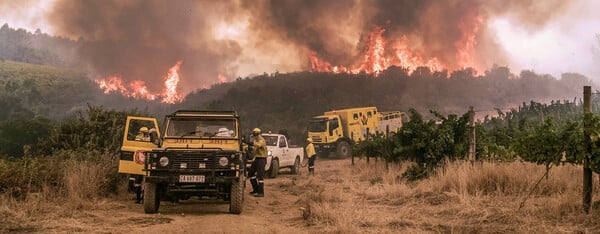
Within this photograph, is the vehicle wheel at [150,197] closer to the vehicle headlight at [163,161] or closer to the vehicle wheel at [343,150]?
the vehicle headlight at [163,161]

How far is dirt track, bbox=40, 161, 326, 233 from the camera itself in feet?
25.9

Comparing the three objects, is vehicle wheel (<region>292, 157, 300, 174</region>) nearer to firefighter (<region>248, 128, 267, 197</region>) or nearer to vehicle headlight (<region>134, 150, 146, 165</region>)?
firefighter (<region>248, 128, 267, 197</region>)

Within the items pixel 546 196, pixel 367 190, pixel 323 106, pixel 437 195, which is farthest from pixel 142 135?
pixel 323 106

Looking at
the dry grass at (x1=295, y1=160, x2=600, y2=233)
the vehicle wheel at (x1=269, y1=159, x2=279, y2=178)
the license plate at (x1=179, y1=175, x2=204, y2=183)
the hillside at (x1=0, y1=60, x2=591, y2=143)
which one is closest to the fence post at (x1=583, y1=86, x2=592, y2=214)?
the dry grass at (x1=295, y1=160, x2=600, y2=233)

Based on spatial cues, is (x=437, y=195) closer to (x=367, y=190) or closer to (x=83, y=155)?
(x=367, y=190)

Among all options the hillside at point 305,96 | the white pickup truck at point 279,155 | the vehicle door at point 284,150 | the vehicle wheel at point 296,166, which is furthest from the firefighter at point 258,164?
the hillside at point 305,96

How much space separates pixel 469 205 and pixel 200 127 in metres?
6.17

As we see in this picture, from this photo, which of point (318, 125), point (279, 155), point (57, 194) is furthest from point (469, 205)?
point (318, 125)

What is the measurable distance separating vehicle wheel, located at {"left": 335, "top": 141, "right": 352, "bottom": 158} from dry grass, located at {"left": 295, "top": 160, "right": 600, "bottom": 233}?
70.0 feet

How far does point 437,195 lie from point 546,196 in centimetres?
219

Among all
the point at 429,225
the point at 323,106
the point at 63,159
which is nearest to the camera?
the point at 429,225

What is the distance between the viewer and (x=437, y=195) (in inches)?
416

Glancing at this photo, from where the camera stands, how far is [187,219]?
907 centimetres

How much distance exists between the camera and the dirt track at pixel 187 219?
791 centimetres
